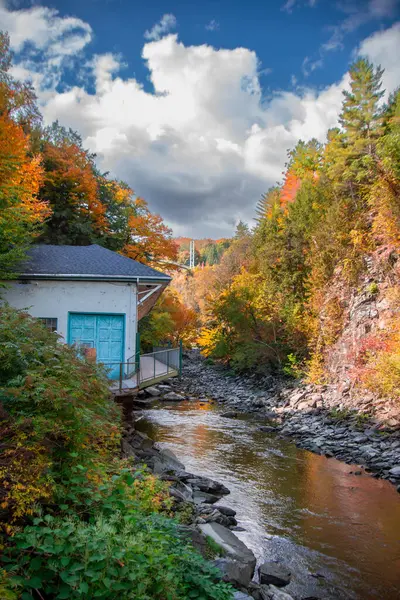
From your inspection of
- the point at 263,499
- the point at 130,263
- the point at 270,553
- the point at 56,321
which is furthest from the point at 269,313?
the point at 270,553

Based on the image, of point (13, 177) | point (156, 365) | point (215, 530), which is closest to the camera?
point (215, 530)

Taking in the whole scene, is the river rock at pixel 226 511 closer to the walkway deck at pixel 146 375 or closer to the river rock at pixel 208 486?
the river rock at pixel 208 486

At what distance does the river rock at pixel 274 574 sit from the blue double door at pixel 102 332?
30.6 ft

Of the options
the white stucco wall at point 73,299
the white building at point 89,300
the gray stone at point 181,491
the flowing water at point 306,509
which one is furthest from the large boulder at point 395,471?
the white stucco wall at point 73,299

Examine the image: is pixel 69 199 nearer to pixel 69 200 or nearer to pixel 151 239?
pixel 69 200

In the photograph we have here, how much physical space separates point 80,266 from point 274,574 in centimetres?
1194

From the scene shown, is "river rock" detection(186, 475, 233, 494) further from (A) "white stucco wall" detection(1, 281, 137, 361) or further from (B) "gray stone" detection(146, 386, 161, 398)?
(B) "gray stone" detection(146, 386, 161, 398)

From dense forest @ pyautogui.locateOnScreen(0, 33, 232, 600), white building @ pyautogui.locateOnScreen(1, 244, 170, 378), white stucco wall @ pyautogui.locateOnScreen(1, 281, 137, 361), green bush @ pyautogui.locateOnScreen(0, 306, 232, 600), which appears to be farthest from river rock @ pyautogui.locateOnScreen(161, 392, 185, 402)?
green bush @ pyautogui.locateOnScreen(0, 306, 232, 600)

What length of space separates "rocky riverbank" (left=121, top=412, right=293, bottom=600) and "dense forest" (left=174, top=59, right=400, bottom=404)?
8.85 meters

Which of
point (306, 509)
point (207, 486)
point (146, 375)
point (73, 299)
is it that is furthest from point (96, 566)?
point (73, 299)

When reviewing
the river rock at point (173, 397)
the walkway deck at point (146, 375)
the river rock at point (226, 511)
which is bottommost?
the river rock at point (173, 397)

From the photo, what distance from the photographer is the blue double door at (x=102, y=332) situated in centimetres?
1434

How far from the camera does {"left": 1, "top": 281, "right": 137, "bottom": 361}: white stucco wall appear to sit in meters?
14.1

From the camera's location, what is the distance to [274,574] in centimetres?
605
